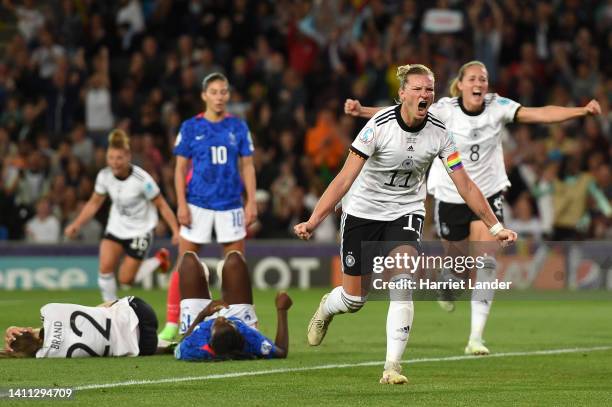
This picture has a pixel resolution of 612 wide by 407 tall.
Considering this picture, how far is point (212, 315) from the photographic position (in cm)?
1073

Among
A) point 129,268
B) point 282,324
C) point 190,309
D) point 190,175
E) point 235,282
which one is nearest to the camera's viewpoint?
point 282,324

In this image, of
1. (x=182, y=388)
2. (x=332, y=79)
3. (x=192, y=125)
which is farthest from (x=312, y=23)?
(x=182, y=388)

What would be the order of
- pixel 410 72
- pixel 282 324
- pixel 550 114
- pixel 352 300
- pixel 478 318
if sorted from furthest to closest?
pixel 478 318 < pixel 550 114 < pixel 282 324 < pixel 352 300 < pixel 410 72

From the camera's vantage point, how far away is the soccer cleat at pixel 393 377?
9.24 metres

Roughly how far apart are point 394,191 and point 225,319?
1.71 m

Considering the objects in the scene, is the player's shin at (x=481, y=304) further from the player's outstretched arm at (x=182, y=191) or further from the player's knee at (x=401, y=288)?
the player's outstretched arm at (x=182, y=191)

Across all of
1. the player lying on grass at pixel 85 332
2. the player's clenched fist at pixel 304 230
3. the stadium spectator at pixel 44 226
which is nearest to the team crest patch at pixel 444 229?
the player lying on grass at pixel 85 332

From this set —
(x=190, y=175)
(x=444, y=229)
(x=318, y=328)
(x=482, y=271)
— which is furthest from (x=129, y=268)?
(x=318, y=328)

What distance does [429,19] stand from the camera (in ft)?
79.4

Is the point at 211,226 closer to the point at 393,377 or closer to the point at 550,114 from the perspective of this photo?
the point at 550,114

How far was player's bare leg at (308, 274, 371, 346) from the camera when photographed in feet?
32.7

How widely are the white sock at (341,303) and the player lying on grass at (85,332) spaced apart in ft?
4.91

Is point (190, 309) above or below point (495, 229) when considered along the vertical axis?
below

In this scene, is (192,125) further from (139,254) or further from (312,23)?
(312,23)
